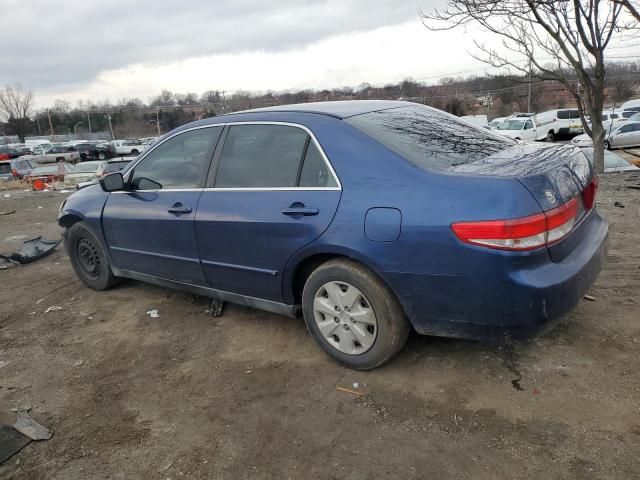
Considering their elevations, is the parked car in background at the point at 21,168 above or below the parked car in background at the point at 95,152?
below

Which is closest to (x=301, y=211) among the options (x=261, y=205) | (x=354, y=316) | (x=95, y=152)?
(x=261, y=205)

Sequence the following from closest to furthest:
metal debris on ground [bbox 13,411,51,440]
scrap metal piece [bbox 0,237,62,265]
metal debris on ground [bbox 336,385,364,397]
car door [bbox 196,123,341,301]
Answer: metal debris on ground [bbox 13,411,51,440] → metal debris on ground [bbox 336,385,364,397] → car door [bbox 196,123,341,301] → scrap metal piece [bbox 0,237,62,265]

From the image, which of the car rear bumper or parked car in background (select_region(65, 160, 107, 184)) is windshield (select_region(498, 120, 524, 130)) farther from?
the car rear bumper

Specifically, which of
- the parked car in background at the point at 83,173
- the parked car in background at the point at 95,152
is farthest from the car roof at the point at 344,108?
the parked car in background at the point at 95,152

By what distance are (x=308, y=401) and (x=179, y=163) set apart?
7.23 ft

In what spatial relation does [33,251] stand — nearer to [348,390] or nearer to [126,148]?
[348,390]

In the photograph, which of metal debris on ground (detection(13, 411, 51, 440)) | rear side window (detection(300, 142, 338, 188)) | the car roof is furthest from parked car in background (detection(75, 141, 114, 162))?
rear side window (detection(300, 142, 338, 188))

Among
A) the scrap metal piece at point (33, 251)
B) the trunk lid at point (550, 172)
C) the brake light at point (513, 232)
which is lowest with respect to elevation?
the scrap metal piece at point (33, 251)

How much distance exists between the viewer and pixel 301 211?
3.02 metres

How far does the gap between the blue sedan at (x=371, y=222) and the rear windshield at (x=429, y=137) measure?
0.02 m

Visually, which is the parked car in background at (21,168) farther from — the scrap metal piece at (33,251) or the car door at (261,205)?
the car door at (261,205)

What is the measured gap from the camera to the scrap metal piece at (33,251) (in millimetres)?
6636

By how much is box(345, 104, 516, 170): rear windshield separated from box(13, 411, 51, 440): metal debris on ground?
262 cm

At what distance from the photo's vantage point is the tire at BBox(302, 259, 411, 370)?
2.85m
